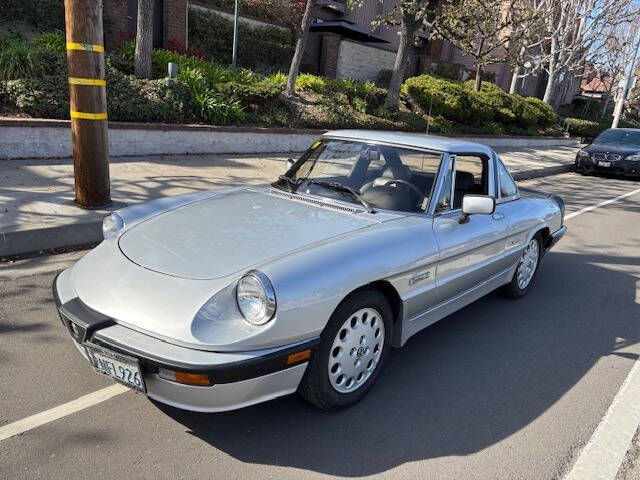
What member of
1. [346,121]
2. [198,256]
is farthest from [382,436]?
[346,121]

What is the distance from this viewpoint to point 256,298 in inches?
98.7

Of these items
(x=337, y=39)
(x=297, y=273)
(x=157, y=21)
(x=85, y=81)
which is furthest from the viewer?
(x=337, y=39)

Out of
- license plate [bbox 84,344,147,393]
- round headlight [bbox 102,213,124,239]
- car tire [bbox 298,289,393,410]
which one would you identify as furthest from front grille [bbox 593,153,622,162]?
license plate [bbox 84,344,147,393]

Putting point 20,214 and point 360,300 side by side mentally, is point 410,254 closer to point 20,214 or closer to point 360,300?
point 360,300

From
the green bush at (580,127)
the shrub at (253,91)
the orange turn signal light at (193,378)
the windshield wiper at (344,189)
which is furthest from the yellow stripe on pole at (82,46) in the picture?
the green bush at (580,127)

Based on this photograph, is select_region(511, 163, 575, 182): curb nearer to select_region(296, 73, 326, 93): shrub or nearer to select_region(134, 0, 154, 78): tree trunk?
select_region(296, 73, 326, 93): shrub

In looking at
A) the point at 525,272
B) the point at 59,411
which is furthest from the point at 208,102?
the point at 59,411

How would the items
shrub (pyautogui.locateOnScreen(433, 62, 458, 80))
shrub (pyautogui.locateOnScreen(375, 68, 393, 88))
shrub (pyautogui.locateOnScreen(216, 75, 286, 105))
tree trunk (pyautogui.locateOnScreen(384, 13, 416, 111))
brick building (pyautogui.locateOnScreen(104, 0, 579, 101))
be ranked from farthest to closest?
shrub (pyautogui.locateOnScreen(433, 62, 458, 80)) → shrub (pyautogui.locateOnScreen(375, 68, 393, 88)) → tree trunk (pyautogui.locateOnScreen(384, 13, 416, 111)) → brick building (pyautogui.locateOnScreen(104, 0, 579, 101)) → shrub (pyautogui.locateOnScreen(216, 75, 286, 105))

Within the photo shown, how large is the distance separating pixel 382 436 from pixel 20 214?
472cm

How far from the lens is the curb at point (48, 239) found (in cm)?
507

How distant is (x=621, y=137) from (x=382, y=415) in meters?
16.4

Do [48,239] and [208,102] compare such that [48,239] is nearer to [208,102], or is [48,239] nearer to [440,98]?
[208,102]

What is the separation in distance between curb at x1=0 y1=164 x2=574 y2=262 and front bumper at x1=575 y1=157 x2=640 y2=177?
45.8 feet

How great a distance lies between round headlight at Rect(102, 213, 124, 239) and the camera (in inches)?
136
